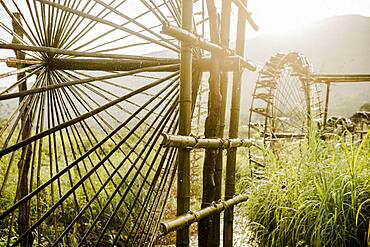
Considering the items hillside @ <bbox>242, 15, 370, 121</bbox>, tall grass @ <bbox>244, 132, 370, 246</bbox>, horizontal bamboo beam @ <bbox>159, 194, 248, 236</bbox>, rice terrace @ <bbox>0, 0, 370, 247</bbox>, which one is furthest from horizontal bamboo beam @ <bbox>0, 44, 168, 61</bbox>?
hillside @ <bbox>242, 15, 370, 121</bbox>

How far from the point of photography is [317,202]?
257cm

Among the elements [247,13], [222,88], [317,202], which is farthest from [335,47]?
[222,88]

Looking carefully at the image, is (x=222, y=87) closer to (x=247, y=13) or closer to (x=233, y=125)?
(x=233, y=125)

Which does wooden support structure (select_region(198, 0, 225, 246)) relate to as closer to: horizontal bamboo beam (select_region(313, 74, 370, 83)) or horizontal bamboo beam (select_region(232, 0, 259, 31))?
horizontal bamboo beam (select_region(232, 0, 259, 31))

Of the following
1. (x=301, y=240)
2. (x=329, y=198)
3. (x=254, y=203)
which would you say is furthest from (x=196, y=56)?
(x=254, y=203)

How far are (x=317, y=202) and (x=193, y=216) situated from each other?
4.08 feet

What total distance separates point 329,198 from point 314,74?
6.15m

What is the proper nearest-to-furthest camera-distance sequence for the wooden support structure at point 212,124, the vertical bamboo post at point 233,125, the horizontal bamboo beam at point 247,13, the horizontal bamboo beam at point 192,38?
1. the horizontal bamboo beam at point 192,38
2. the wooden support structure at point 212,124
3. the horizontal bamboo beam at point 247,13
4. the vertical bamboo post at point 233,125

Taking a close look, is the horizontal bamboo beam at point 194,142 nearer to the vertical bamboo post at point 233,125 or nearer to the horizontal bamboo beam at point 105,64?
the vertical bamboo post at point 233,125

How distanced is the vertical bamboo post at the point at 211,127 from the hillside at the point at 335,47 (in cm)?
2625

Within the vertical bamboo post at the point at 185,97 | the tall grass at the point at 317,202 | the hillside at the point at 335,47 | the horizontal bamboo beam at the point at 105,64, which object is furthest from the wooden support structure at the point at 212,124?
the hillside at the point at 335,47

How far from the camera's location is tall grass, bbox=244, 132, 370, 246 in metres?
2.39

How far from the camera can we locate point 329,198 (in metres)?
2.48

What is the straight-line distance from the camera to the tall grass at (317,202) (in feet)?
7.83
